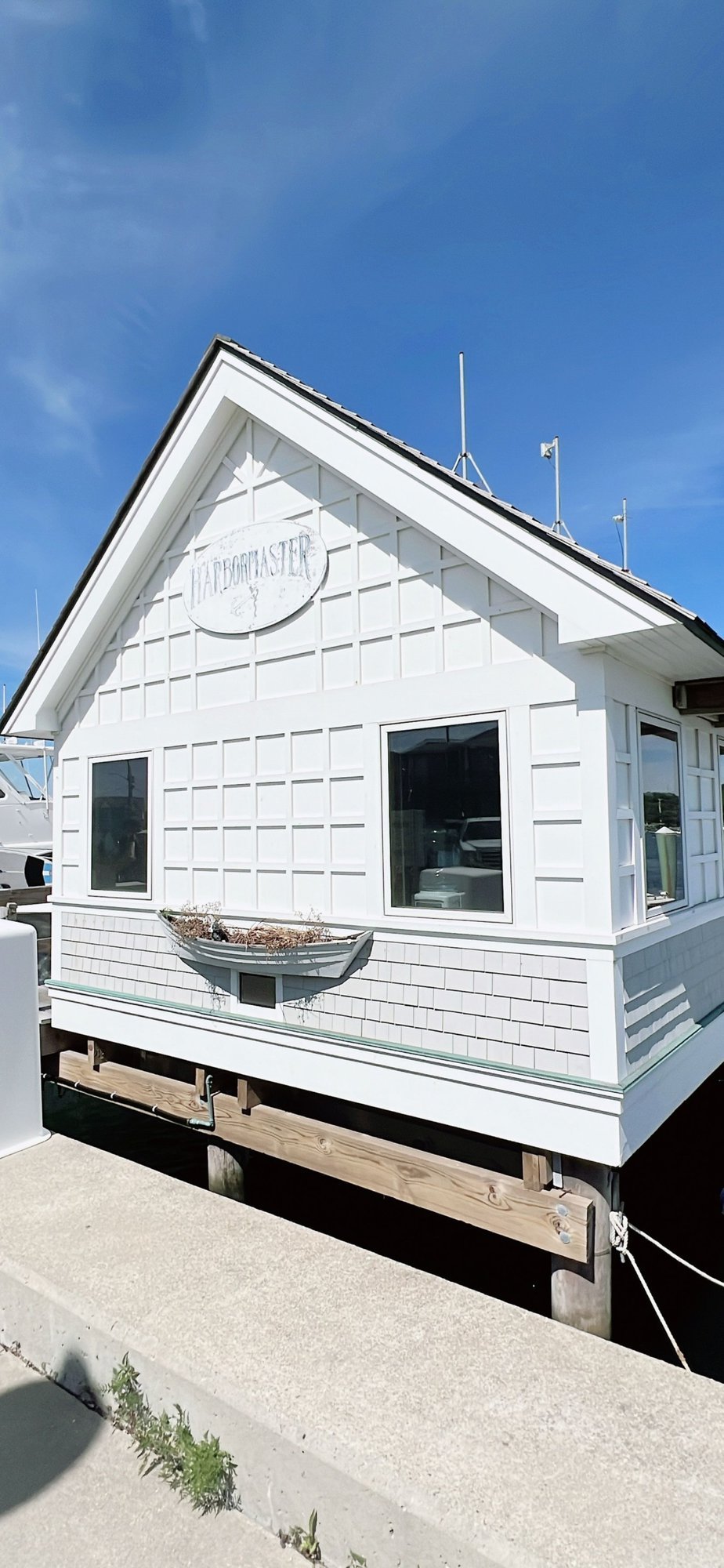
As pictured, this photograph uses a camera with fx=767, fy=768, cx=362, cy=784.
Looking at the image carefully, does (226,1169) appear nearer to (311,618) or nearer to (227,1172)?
(227,1172)

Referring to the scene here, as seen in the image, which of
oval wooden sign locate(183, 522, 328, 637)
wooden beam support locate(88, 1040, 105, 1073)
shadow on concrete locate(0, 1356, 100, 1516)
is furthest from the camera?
wooden beam support locate(88, 1040, 105, 1073)

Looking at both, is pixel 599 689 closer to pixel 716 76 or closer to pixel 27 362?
pixel 716 76

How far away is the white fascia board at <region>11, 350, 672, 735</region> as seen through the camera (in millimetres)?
4074

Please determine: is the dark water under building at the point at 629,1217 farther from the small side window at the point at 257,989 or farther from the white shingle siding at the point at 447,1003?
the white shingle siding at the point at 447,1003

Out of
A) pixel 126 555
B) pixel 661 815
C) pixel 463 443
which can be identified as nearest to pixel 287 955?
pixel 661 815

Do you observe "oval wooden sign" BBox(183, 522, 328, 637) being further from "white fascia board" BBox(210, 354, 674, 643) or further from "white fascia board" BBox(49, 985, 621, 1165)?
"white fascia board" BBox(49, 985, 621, 1165)

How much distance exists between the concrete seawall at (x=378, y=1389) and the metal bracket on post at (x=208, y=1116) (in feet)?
7.04

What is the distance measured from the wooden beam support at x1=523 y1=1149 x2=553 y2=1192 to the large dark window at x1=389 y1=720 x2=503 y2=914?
137 centimetres

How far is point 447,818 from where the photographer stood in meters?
4.65

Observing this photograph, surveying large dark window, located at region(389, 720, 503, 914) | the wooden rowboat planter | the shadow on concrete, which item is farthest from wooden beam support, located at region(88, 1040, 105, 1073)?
the shadow on concrete

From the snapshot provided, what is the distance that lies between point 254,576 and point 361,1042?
11.2 feet

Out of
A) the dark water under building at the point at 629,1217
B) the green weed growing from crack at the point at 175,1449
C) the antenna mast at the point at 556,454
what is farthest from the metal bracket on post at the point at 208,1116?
the antenna mast at the point at 556,454

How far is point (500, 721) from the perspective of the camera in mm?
4457

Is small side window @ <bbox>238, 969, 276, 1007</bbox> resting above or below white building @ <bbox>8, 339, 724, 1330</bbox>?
below
